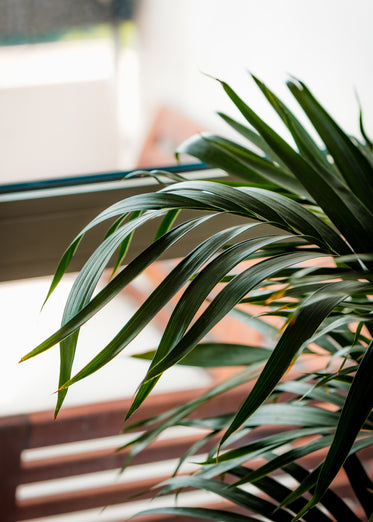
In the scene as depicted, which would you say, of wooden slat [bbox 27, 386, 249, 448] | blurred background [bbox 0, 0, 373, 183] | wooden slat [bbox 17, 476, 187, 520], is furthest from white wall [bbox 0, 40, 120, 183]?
wooden slat [bbox 17, 476, 187, 520]

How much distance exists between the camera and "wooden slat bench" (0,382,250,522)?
1.18 meters

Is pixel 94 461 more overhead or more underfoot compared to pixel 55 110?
more underfoot

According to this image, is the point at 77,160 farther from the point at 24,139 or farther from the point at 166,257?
the point at 166,257

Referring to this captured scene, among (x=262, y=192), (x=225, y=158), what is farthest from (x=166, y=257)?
(x=262, y=192)

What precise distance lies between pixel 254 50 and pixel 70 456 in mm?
828

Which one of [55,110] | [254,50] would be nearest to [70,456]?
[55,110]

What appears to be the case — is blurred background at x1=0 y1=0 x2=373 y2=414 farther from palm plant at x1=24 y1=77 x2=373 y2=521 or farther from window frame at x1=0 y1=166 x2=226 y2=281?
palm plant at x1=24 y1=77 x2=373 y2=521

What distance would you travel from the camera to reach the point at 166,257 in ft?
3.82

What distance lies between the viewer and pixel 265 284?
67cm

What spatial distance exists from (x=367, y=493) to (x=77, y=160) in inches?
28.0

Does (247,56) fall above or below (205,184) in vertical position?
above

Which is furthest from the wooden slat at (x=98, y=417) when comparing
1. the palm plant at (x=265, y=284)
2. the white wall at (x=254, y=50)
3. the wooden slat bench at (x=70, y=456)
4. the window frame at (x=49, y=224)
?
the white wall at (x=254, y=50)

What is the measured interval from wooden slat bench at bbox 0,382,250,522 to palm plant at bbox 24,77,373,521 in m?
0.43

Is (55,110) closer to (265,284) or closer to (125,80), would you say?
(125,80)
